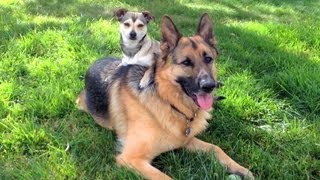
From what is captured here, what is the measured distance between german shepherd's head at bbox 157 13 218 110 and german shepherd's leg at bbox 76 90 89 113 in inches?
36.6

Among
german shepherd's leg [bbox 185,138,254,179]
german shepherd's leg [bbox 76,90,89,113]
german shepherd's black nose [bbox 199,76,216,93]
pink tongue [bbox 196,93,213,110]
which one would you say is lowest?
german shepherd's leg [bbox 76,90,89,113]

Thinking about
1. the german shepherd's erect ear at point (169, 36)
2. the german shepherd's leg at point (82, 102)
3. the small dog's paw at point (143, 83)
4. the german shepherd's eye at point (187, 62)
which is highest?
the german shepherd's erect ear at point (169, 36)

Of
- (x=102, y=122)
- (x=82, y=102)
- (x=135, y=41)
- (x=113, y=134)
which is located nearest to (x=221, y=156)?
(x=113, y=134)

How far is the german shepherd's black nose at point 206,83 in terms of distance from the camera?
9.18ft

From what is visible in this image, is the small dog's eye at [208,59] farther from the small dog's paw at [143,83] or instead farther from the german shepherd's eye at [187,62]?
the small dog's paw at [143,83]

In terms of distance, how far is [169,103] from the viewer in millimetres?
3113

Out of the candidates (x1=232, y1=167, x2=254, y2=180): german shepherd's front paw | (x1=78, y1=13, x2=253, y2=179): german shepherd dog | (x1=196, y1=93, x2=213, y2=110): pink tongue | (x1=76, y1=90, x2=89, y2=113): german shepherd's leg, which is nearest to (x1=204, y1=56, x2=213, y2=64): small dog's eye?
(x1=78, y1=13, x2=253, y2=179): german shepherd dog

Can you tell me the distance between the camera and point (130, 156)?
2879 millimetres

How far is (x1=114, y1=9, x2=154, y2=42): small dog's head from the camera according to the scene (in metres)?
4.32

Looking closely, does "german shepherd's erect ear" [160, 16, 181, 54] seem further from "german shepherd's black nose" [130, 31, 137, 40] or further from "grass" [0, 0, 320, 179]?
"german shepherd's black nose" [130, 31, 137, 40]

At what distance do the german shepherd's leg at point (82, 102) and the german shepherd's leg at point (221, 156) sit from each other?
105 centimetres

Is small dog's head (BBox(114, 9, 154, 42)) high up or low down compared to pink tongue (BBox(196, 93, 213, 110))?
down

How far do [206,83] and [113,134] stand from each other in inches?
39.7

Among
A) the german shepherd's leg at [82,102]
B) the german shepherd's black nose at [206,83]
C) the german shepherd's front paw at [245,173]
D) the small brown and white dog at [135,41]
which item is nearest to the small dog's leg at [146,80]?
the small brown and white dog at [135,41]
